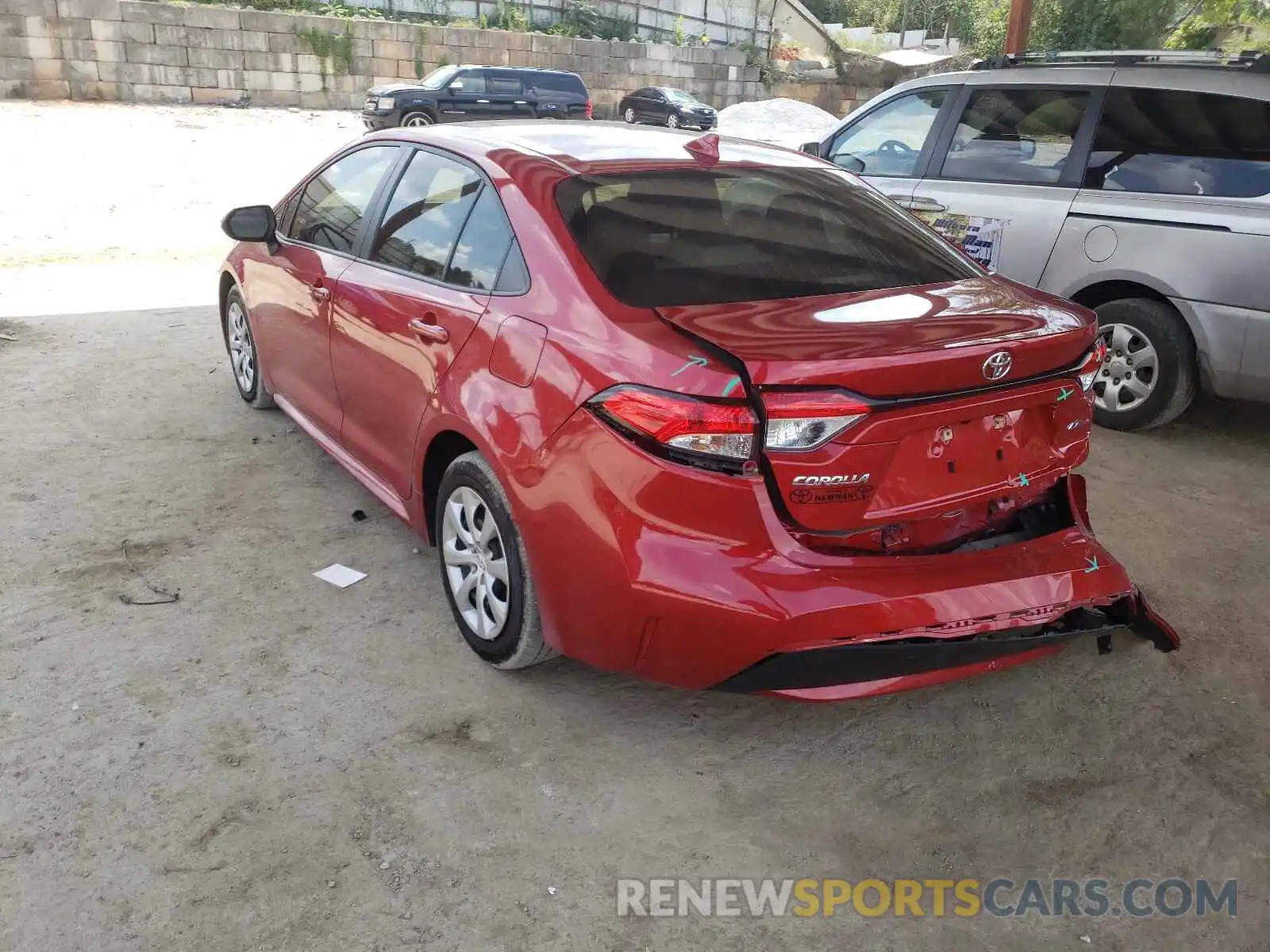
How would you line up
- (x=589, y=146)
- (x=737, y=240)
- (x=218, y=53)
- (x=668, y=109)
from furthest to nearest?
(x=668, y=109) < (x=218, y=53) < (x=589, y=146) < (x=737, y=240)

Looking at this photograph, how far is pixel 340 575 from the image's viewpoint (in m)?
3.69

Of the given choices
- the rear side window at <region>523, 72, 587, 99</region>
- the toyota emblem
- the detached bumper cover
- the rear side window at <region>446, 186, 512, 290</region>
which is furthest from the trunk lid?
the rear side window at <region>523, 72, 587, 99</region>

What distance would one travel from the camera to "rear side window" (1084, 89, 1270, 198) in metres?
4.72

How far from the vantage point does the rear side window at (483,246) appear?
2961 millimetres

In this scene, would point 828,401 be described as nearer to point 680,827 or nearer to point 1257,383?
point 680,827

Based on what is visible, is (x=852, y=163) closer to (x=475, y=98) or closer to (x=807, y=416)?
(x=807, y=416)

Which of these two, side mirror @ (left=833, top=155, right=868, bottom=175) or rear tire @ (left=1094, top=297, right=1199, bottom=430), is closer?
rear tire @ (left=1094, top=297, right=1199, bottom=430)

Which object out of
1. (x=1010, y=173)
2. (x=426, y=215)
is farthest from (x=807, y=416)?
(x=1010, y=173)

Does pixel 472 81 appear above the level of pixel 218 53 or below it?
below

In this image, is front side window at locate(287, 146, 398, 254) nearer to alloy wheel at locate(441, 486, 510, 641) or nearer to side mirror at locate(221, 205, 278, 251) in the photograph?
side mirror at locate(221, 205, 278, 251)

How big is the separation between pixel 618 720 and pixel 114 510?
253 centimetres

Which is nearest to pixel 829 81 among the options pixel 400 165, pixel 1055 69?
pixel 1055 69

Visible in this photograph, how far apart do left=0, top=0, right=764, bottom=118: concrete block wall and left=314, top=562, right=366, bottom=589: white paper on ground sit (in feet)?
74.4

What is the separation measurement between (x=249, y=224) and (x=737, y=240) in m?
2.45
